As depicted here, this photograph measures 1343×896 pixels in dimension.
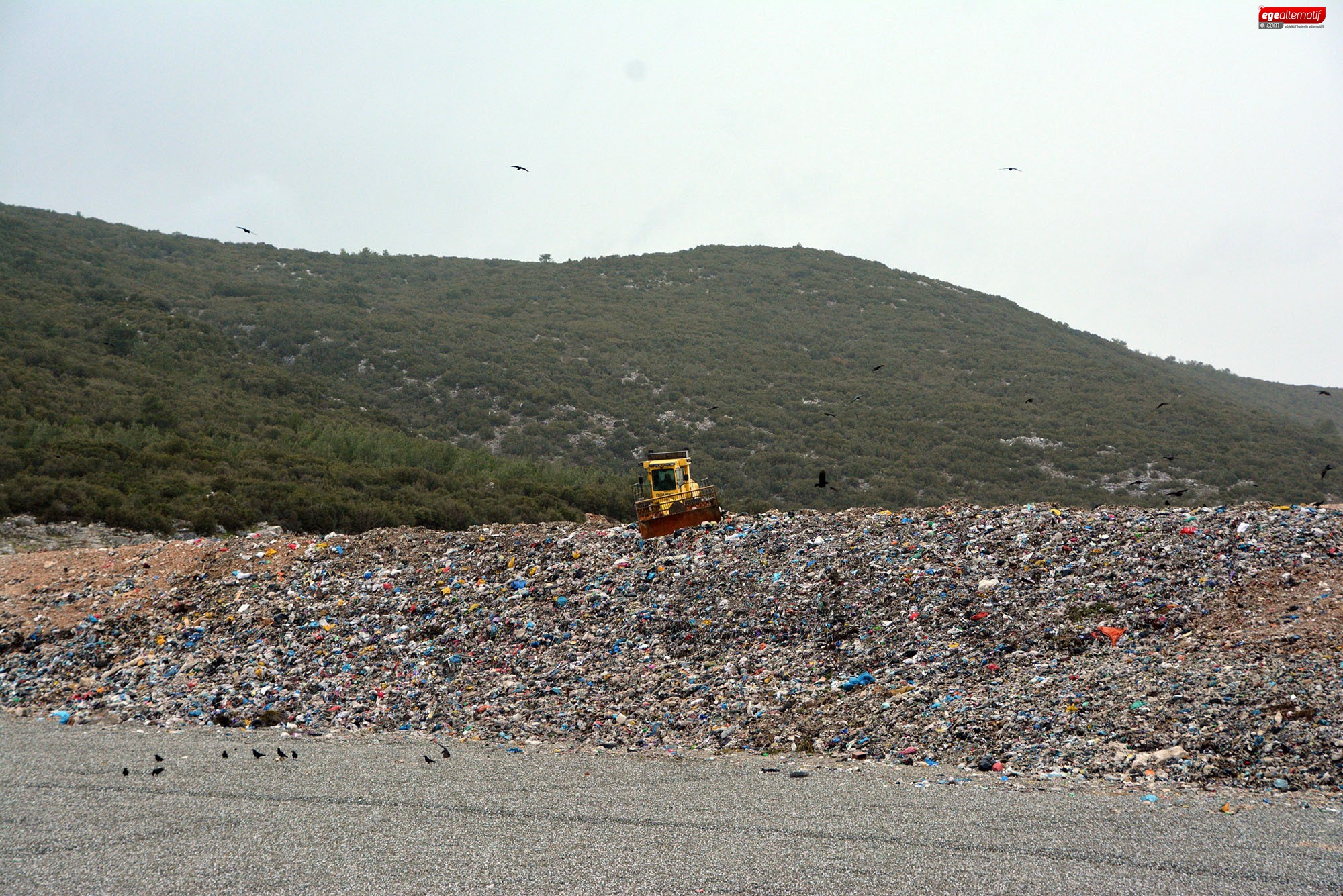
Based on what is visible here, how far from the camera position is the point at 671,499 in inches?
607

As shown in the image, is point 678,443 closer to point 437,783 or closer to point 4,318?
point 4,318

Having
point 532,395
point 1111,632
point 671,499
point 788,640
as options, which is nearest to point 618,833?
point 788,640

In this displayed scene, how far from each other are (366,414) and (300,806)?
31311mm

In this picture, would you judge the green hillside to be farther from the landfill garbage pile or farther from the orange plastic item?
the orange plastic item

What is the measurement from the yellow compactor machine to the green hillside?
8278 millimetres

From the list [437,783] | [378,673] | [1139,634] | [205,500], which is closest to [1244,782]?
[1139,634]

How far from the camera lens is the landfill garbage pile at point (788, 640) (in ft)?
24.9

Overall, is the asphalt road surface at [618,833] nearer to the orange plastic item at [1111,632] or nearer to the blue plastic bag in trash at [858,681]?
the blue plastic bag in trash at [858,681]

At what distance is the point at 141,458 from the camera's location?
2234 centimetres

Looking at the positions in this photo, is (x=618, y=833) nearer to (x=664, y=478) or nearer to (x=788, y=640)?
(x=788, y=640)

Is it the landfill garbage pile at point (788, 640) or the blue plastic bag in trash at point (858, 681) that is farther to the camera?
the blue plastic bag in trash at point (858, 681)

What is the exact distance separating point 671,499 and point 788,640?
5.25 meters

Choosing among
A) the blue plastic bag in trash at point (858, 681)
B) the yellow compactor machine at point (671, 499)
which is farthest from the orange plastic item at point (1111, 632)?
the yellow compactor machine at point (671, 499)

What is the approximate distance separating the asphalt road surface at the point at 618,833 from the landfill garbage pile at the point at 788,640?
2.72 feet
